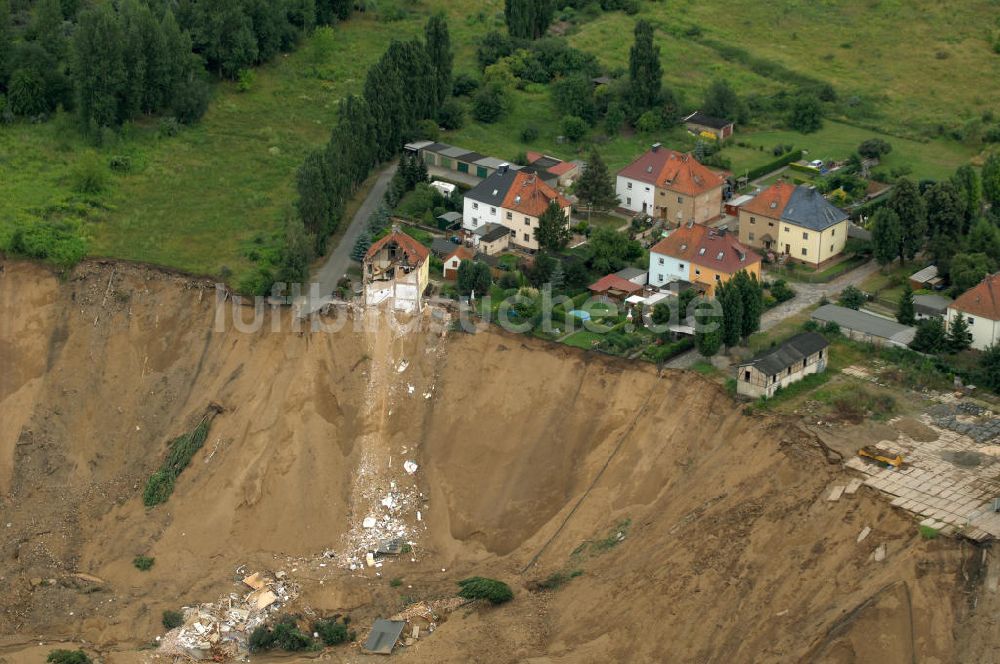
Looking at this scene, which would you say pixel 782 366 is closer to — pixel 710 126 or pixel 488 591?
pixel 488 591

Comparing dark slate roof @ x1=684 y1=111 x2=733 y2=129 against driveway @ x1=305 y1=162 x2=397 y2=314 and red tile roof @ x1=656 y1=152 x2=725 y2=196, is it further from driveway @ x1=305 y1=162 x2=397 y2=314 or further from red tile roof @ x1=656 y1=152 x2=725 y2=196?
driveway @ x1=305 y1=162 x2=397 y2=314

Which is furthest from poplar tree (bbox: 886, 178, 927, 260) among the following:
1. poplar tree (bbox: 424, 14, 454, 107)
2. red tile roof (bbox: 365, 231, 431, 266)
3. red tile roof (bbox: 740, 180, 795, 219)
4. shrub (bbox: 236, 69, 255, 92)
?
shrub (bbox: 236, 69, 255, 92)

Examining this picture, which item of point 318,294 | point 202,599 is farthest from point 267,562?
point 318,294

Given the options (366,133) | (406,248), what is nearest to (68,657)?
(406,248)

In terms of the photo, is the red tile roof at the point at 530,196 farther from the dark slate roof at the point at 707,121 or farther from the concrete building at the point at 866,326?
the dark slate roof at the point at 707,121

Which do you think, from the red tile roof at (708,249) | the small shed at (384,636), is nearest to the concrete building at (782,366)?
the red tile roof at (708,249)
